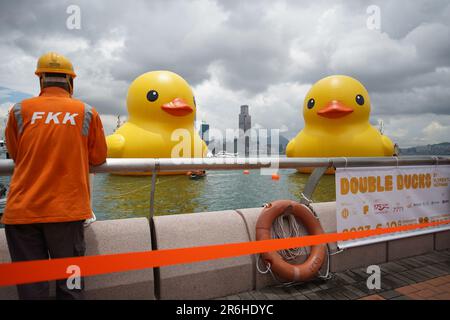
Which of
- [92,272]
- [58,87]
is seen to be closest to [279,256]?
[92,272]

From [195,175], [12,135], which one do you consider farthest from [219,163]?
[195,175]

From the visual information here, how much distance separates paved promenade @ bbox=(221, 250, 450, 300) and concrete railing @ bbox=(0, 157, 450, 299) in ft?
0.49

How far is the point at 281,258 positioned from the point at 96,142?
2024 millimetres

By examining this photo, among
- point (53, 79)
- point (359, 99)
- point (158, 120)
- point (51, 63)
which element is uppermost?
point (359, 99)

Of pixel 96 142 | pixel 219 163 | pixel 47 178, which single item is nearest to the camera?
pixel 47 178

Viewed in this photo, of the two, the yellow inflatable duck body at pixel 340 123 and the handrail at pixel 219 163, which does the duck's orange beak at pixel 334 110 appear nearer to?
the yellow inflatable duck body at pixel 340 123

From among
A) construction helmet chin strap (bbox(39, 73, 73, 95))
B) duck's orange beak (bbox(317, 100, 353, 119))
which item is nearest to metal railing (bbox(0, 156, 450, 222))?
construction helmet chin strap (bbox(39, 73, 73, 95))

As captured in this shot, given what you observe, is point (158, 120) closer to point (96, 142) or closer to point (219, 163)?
point (219, 163)

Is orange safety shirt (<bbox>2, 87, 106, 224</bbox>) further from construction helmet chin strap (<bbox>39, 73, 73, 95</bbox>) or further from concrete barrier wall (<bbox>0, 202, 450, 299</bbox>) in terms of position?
concrete barrier wall (<bbox>0, 202, 450, 299</bbox>)

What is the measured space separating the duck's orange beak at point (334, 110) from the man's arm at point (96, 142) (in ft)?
47.3

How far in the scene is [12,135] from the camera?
201cm

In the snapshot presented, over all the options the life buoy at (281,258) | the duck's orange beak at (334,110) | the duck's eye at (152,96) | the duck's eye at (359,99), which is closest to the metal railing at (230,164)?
the life buoy at (281,258)

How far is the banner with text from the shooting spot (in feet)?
10.7
